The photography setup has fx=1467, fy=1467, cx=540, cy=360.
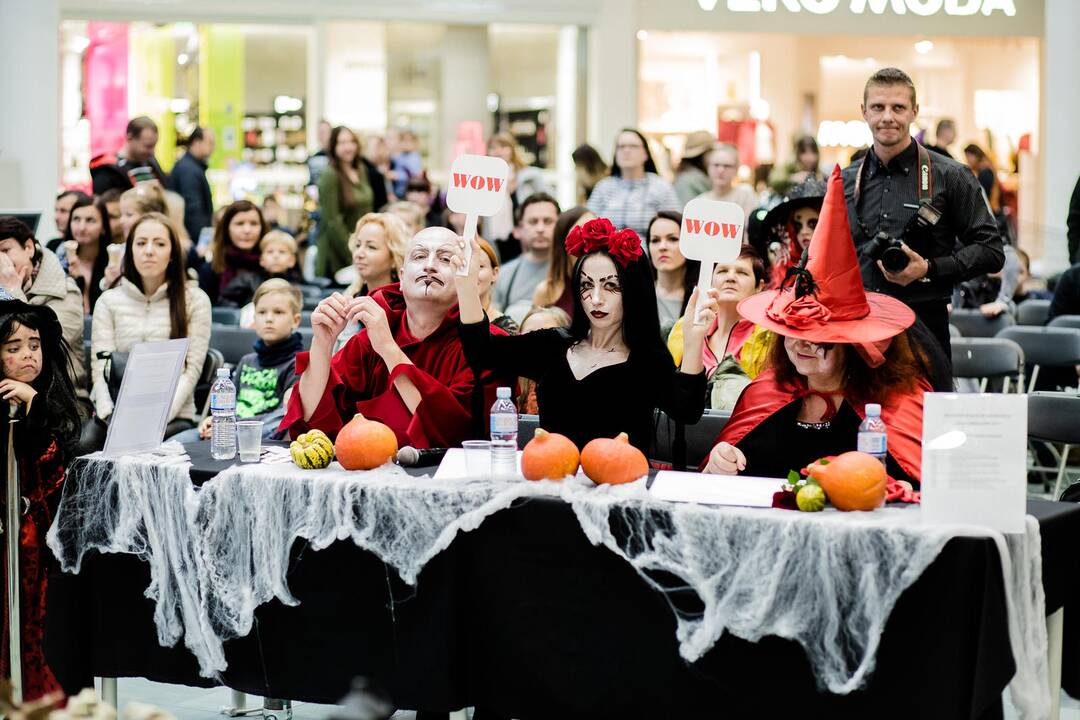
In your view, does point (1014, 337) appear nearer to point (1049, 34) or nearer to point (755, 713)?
point (755, 713)

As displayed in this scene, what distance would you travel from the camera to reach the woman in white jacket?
640cm

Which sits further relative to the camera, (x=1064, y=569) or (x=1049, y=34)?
(x=1049, y=34)

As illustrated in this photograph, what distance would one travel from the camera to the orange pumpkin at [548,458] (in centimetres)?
353

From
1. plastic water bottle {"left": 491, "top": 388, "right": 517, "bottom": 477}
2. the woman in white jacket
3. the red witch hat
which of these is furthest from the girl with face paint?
the woman in white jacket

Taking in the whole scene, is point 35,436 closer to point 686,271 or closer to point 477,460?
point 477,460

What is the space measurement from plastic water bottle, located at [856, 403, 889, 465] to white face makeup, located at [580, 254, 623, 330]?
81cm

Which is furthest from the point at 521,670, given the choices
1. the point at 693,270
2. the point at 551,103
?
the point at 551,103

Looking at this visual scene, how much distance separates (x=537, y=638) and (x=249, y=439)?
1.02 meters

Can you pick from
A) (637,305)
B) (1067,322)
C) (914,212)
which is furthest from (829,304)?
(1067,322)

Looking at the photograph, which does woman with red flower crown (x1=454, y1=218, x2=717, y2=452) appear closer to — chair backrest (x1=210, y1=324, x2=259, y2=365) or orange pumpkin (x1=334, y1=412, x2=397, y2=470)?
orange pumpkin (x1=334, y1=412, x2=397, y2=470)

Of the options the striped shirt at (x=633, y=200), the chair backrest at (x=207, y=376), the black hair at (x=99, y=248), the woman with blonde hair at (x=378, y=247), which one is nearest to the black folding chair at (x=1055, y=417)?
the woman with blonde hair at (x=378, y=247)

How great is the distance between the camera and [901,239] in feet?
15.9

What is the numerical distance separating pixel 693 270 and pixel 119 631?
118 inches

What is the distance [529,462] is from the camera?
355 cm
